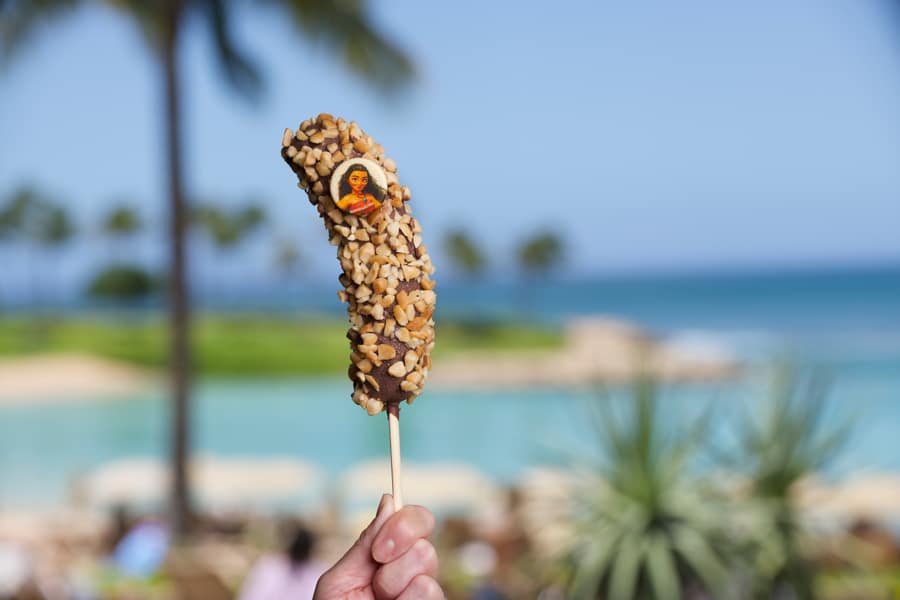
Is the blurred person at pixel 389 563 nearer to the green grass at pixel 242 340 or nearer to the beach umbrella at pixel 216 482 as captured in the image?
the beach umbrella at pixel 216 482

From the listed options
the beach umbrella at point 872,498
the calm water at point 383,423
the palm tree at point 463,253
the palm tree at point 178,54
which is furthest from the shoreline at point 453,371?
the palm tree at point 178,54

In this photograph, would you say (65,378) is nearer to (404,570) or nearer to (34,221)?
(34,221)

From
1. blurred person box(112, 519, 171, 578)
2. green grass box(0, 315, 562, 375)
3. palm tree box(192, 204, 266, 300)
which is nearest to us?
blurred person box(112, 519, 171, 578)

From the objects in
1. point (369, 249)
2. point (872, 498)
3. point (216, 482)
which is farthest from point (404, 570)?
point (216, 482)

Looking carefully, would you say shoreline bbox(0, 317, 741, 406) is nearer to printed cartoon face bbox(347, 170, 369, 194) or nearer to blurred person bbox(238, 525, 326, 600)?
blurred person bbox(238, 525, 326, 600)

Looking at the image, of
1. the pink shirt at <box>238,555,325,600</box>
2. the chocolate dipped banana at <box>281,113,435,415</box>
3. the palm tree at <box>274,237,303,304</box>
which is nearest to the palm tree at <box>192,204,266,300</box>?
the palm tree at <box>274,237,303,304</box>
